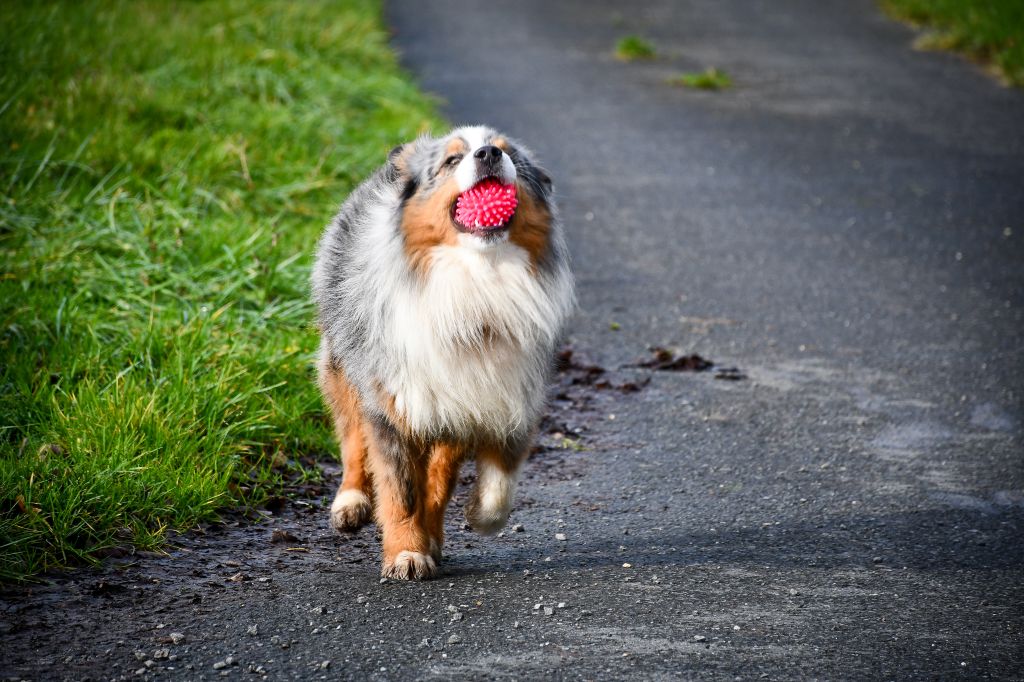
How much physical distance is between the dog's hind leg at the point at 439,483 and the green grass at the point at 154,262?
0.87 metres

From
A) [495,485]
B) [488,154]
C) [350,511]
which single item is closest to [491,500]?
[495,485]

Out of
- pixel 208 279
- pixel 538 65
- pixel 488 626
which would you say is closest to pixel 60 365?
pixel 208 279

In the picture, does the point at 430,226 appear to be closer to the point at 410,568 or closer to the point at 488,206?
the point at 488,206

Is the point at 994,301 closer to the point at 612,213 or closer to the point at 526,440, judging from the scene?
the point at 612,213

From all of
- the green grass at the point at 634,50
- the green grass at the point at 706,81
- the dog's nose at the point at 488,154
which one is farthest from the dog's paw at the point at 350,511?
the green grass at the point at 634,50

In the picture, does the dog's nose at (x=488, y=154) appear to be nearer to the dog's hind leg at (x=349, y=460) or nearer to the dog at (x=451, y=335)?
the dog at (x=451, y=335)

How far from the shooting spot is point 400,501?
Result: 4.10 m

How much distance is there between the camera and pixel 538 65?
1362cm

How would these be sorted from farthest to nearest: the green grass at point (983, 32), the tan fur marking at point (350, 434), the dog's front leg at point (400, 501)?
the green grass at point (983, 32)
the tan fur marking at point (350, 434)
the dog's front leg at point (400, 501)

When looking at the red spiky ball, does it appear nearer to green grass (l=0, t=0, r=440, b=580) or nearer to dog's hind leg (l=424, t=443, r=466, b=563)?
dog's hind leg (l=424, t=443, r=466, b=563)

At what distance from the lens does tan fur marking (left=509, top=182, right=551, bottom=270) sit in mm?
4043

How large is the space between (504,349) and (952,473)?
2.09 metres

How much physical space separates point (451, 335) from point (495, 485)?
52 cm

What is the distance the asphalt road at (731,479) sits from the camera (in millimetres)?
3576
